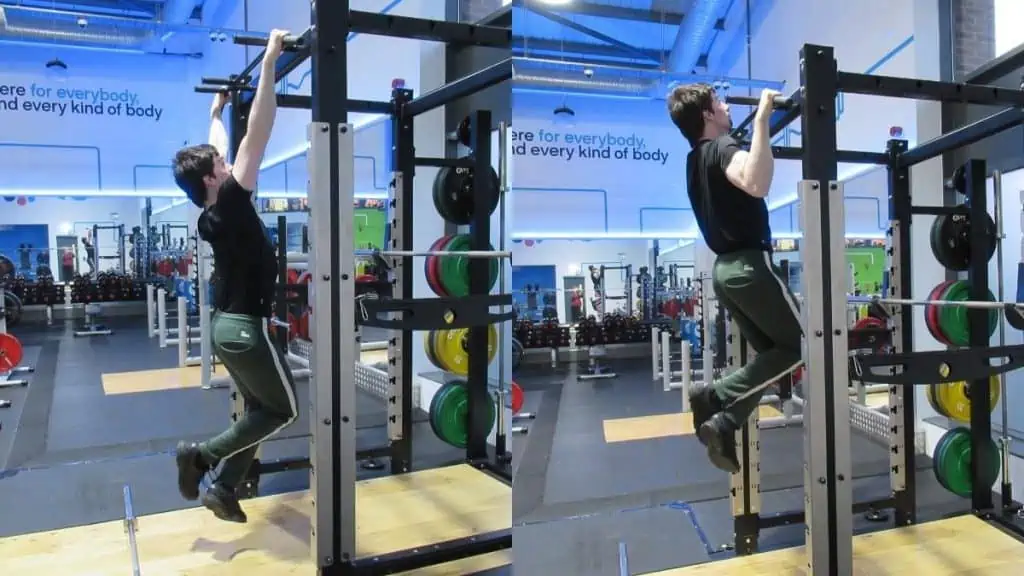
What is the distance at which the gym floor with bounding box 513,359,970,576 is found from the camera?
117 inches

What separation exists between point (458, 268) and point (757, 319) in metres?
1.47

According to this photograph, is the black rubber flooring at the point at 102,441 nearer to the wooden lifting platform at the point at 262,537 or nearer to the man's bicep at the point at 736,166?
the wooden lifting platform at the point at 262,537

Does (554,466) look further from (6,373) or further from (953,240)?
(6,373)

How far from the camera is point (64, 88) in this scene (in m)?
6.37

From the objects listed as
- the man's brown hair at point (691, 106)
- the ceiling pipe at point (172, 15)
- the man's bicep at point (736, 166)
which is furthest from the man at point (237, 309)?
the ceiling pipe at point (172, 15)

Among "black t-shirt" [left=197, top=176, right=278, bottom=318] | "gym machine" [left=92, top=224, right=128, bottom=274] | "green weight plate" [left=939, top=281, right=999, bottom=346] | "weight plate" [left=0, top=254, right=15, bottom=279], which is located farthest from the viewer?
"gym machine" [left=92, top=224, right=128, bottom=274]

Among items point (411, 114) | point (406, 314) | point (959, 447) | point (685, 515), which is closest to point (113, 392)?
point (411, 114)

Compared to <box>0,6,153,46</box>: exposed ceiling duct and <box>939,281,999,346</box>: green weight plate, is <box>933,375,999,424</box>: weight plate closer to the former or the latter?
<box>939,281,999,346</box>: green weight plate

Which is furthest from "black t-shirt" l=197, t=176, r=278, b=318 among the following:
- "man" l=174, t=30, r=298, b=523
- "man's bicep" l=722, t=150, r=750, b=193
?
"man's bicep" l=722, t=150, r=750, b=193

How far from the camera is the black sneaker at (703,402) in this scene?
7.44 ft

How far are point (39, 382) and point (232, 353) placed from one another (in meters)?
4.40

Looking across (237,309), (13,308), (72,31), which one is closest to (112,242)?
(13,308)

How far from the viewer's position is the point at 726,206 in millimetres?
2117

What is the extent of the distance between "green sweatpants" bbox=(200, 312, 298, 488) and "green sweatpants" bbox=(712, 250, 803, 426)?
1368 mm
